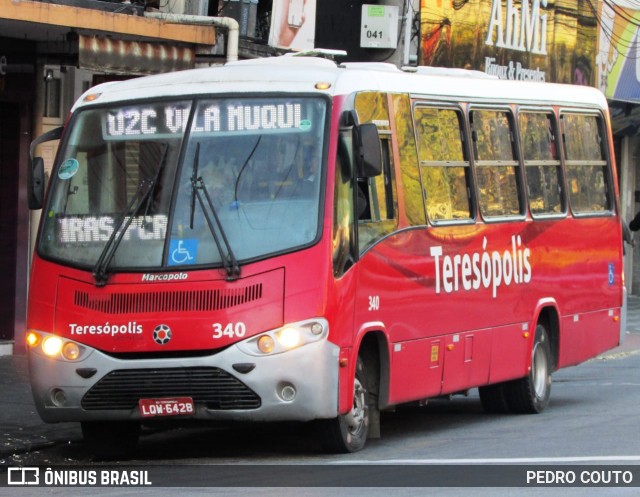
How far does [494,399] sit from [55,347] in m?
5.33

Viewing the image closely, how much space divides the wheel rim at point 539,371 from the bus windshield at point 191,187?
470 cm

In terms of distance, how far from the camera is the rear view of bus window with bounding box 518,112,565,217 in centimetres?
1510

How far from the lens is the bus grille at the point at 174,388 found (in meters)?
10.9

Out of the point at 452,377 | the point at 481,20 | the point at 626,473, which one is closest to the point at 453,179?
the point at 452,377

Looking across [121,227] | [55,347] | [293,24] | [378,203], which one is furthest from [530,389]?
[293,24]

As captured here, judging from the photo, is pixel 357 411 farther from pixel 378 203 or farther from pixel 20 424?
pixel 20 424

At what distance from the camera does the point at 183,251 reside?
11211mm

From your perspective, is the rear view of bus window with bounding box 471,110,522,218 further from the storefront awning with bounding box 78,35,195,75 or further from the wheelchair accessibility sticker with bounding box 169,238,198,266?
the storefront awning with bounding box 78,35,195,75

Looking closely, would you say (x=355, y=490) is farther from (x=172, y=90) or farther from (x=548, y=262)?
(x=548, y=262)

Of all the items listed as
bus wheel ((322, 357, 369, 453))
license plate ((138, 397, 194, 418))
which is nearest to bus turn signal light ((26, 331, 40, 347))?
license plate ((138, 397, 194, 418))

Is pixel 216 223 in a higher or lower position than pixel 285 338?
higher

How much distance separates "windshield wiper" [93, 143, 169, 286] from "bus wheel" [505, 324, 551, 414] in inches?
197

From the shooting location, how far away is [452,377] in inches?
526

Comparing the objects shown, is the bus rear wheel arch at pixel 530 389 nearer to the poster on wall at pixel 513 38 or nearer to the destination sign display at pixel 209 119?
the destination sign display at pixel 209 119
